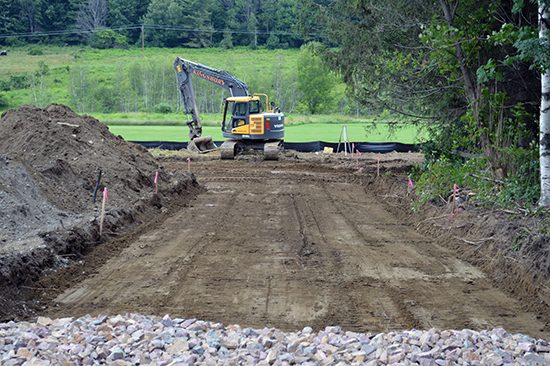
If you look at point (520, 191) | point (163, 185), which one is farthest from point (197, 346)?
point (163, 185)

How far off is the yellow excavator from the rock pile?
1673cm

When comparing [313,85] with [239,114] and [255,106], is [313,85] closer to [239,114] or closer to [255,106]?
[255,106]

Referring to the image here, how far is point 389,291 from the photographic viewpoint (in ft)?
20.3

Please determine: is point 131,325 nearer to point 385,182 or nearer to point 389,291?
point 389,291

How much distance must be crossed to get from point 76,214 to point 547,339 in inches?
317

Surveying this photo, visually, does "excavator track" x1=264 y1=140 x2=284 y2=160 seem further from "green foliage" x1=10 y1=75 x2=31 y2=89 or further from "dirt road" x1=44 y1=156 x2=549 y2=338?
"green foliage" x1=10 y1=75 x2=31 y2=89

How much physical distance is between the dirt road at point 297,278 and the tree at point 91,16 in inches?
4039

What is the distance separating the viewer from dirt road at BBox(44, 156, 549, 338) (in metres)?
5.43

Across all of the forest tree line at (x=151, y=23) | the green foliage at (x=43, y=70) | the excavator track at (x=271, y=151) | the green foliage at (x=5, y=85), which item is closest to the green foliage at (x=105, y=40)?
the forest tree line at (x=151, y=23)

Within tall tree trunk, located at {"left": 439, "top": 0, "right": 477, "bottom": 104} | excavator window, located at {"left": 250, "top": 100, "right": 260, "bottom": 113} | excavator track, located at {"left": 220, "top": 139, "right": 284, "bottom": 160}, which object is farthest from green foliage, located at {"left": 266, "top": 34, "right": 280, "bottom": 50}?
tall tree trunk, located at {"left": 439, "top": 0, "right": 477, "bottom": 104}

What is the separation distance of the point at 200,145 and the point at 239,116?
339 cm

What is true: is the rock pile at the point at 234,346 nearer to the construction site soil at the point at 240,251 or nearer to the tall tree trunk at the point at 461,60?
the construction site soil at the point at 240,251

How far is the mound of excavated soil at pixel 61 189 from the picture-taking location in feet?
22.3

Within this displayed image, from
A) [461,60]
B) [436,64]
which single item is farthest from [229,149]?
[461,60]
